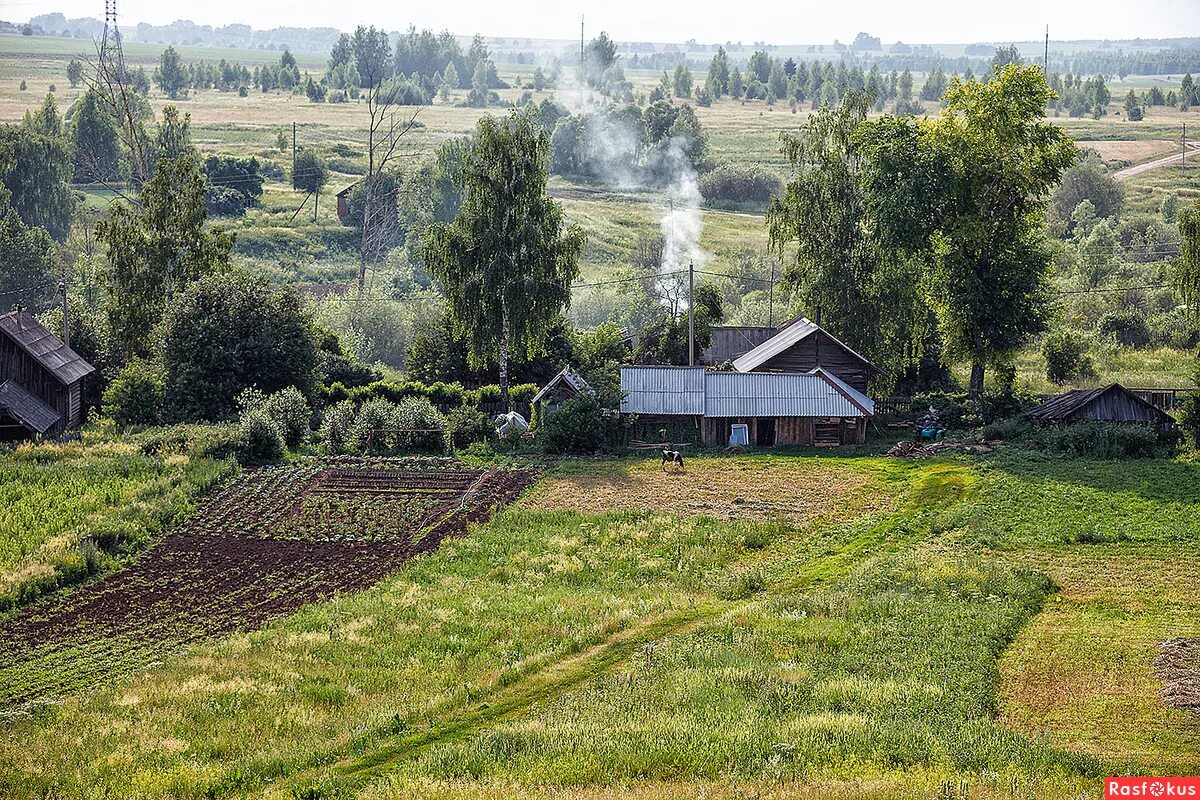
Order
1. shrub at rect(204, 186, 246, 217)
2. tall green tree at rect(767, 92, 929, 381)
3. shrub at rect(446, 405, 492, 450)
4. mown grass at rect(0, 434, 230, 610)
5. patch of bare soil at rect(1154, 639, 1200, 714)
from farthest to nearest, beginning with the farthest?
1. shrub at rect(204, 186, 246, 217)
2. tall green tree at rect(767, 92, 929, 381)
3. shrub at rect(446, 405, 492, 450)
4. mown grass at rect(0, 434, 230, 610)
5. patch of bare soil at rect(1154, 639, 1200, 714)

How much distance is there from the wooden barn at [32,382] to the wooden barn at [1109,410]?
119 feet

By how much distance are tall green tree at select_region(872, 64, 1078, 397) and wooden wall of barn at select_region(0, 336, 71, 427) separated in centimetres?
3227

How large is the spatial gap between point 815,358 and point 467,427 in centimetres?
1469

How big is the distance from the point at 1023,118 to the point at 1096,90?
151 meters

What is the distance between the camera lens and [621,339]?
61.3 metres

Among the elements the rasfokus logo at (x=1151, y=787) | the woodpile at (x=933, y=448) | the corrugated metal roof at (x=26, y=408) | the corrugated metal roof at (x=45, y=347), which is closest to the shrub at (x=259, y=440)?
the corrugated metal roof at (x=26, y=408)

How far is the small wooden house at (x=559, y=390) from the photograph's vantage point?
2066 inches

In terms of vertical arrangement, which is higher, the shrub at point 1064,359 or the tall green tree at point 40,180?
the tall green tree at point 40,180

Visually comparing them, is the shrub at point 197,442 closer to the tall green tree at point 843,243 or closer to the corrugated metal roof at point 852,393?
the corrugated metal roof at point 852,393

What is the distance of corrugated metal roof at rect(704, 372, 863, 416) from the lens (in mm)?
50031

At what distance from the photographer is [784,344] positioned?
54.4 m

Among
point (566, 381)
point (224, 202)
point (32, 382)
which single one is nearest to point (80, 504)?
point (32, 382)

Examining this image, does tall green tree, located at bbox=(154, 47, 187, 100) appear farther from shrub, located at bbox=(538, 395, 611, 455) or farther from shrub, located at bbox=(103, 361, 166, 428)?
shrub, located at bbox=(538, 395, 611, 455)

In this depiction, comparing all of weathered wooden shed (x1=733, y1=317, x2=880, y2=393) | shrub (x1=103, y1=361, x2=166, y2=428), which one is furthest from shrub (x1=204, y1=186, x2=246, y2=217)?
weathered wooden shed (x1=733, y1=317, x2=880, y2=393)
